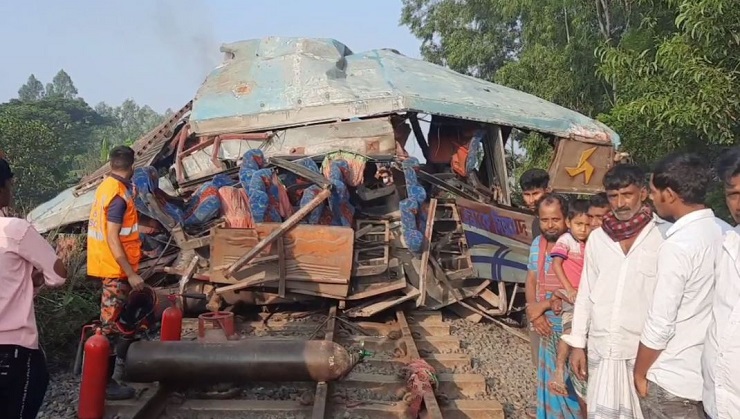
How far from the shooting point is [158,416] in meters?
4.63

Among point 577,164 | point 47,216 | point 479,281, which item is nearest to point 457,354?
point 479,281

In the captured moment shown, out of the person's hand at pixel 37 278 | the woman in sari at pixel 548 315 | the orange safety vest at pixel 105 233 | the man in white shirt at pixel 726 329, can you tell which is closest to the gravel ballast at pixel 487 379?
the woman in sari at pixel 548 315

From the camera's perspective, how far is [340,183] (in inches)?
327

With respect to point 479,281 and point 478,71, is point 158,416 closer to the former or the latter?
point 479,281

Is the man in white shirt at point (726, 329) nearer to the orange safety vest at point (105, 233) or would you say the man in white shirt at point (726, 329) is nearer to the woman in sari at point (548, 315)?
the woman in sari at point (548, 315)

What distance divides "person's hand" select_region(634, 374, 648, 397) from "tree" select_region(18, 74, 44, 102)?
12014 cm

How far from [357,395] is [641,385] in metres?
2.90

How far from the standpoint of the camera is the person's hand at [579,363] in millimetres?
3377

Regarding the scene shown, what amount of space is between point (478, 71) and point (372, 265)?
62.8 ft

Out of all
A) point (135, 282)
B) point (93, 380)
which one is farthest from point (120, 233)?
point (93, 380)

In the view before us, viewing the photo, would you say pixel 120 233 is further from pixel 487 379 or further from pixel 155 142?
pixel 155 142

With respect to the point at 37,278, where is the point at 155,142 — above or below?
above

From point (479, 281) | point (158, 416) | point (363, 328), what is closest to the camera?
point (158, 416)

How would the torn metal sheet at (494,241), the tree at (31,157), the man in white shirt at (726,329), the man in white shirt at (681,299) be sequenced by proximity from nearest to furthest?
the man in white shirt at (726,329) < the man in white shirt at (681,299) < the torn metal sheet at (494,241) < the tree at (31,157)
